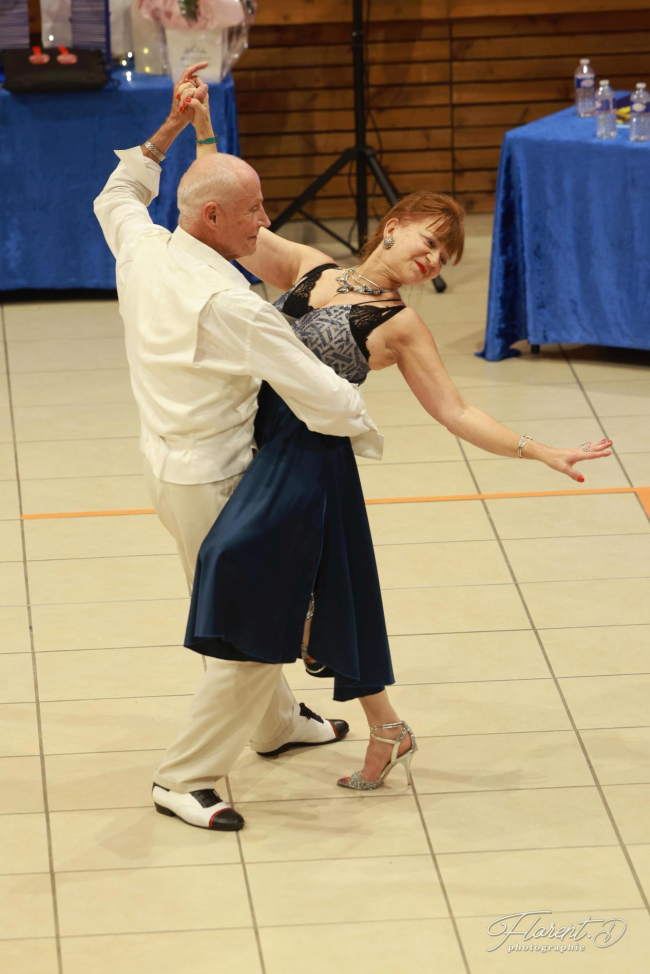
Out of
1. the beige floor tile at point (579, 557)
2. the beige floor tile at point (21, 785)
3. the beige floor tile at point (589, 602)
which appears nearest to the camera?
the beige floor tile at point (21, 785)

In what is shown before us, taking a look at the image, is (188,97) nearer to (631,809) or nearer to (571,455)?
(571,455)

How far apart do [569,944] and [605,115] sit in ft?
12.5

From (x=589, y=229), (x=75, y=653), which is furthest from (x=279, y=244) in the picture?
(x=589, y=229)

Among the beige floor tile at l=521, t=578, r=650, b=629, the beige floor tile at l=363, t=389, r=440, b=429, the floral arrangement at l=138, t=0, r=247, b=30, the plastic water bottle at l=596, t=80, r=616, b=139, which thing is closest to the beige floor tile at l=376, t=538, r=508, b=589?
the beige floor tile at l=521, t=578, r=650, b=629

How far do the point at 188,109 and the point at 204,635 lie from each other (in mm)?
1175

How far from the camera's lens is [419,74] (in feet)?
24.8

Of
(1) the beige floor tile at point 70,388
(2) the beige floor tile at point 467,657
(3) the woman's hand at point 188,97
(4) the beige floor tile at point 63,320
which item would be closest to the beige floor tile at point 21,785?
(2) the beige floor tile at point 467,657

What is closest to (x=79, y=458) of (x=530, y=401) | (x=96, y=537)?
(x=96, y=537)

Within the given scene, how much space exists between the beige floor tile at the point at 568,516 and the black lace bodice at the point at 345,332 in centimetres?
158

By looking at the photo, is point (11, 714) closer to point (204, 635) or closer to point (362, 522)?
point (204, 635)

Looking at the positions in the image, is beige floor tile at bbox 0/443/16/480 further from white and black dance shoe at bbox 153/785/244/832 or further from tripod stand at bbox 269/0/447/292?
tripod stand at bbox 269/0/447/292

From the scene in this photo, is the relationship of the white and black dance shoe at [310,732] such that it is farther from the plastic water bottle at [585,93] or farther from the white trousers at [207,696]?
the plastic water bottle at [585,93]

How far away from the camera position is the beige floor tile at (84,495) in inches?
185

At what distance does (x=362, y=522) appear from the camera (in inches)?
120
